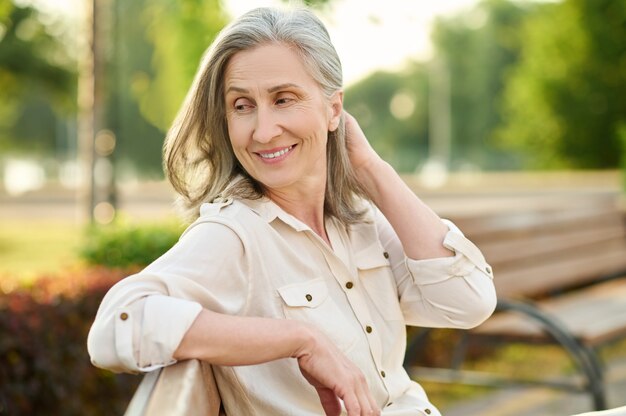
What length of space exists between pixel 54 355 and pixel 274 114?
245cm

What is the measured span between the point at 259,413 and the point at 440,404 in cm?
402

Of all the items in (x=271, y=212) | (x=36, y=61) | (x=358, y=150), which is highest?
(x=358, y=150)

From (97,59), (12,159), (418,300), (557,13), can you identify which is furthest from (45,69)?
(12,159)

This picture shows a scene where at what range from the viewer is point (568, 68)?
36938 millimetres

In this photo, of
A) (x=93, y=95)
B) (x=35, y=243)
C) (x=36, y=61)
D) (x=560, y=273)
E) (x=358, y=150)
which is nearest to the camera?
(x=358, y=150)

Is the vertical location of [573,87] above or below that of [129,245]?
above

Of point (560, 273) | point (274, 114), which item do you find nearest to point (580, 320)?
point (560, 273)

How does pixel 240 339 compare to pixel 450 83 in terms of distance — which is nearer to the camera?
pixel 240 339

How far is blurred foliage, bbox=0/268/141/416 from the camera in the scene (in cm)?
397

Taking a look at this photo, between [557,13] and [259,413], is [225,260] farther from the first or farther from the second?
[557,13]

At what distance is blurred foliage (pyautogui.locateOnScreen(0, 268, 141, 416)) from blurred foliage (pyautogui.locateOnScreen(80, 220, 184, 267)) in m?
2.82

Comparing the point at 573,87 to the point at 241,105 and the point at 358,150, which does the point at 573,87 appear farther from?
the point at 241,105

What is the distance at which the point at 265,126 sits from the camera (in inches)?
80.6

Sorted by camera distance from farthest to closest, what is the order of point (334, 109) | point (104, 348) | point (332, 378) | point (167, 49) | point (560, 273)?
point (167, 49)
point (560, 273)
point (334, 109)
point (332, 378)
point (104, 348)
